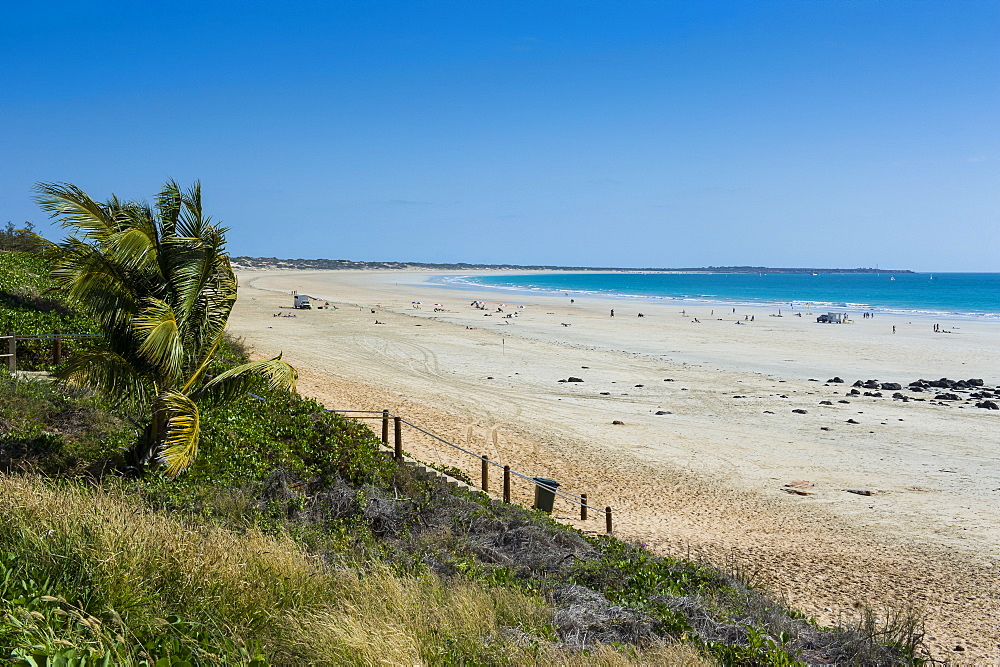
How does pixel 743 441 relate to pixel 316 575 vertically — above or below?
below

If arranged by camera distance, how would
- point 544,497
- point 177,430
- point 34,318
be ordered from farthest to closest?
1. point 34,318
2. point 544,497
3. point 177,430

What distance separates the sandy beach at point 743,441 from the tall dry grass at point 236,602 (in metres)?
6.03

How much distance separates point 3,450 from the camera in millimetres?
8883

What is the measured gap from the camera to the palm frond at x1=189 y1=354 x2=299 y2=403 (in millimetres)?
8633

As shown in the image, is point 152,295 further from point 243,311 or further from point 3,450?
point 243,311

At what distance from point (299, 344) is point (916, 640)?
28.4 metres

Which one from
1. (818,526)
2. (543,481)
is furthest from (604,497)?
(818,526)

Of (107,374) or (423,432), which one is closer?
(107,374)

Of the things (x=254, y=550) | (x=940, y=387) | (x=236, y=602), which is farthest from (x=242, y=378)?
(x=940, y=387)

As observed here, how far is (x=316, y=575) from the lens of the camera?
5.42 meters

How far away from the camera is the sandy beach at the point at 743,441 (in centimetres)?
1045

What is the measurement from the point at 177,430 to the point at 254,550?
10.1 feet

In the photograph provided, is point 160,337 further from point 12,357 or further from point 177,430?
point 12,357

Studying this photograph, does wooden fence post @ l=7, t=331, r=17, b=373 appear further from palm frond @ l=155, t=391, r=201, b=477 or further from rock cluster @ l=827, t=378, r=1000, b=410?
rock cluster @ l=827, t=378, r=1000, b=410
